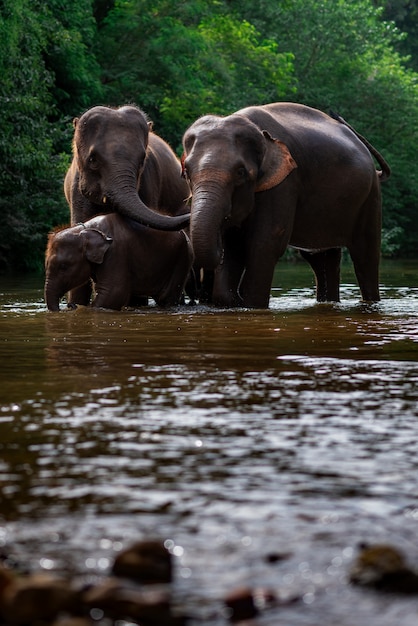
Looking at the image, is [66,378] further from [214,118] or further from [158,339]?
[214,118]

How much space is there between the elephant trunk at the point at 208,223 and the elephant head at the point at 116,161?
1.78 ft

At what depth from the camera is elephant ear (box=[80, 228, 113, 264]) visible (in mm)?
11898

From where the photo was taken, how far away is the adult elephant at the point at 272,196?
471 inches

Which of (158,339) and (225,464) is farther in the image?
(158,339)

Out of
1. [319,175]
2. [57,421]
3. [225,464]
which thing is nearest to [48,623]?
[225,464]

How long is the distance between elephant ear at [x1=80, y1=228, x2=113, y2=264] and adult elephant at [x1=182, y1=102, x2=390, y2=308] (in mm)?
838

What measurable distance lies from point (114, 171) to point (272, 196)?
1.51m

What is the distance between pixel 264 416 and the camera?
504 cm

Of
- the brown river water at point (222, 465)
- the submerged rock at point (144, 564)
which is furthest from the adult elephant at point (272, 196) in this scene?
the submerged rock at point (144, 564)

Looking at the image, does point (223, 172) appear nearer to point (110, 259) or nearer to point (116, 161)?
point (116, 161)

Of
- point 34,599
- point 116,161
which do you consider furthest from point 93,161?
point 34,599

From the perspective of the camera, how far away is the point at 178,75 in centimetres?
3741

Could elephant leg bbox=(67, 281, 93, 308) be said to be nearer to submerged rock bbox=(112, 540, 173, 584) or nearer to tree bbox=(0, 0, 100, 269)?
submerged rock bbox=(112, 540, 173, 584)

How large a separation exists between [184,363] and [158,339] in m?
1.63
